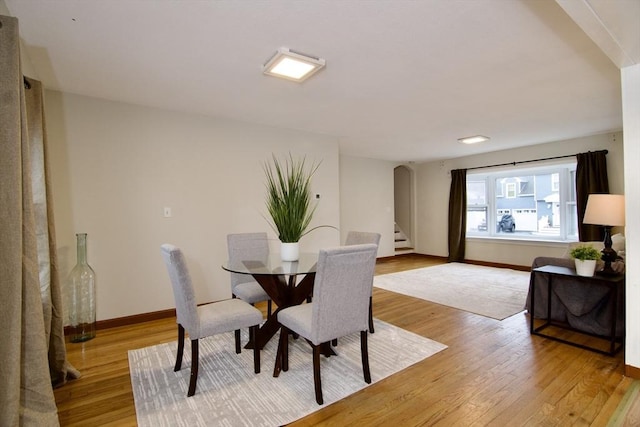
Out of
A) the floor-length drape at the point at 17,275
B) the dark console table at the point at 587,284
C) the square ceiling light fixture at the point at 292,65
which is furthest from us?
the dark console table at the point at 587,284

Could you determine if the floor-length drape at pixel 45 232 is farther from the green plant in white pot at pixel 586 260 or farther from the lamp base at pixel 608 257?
the lamp base at pixel 608 257

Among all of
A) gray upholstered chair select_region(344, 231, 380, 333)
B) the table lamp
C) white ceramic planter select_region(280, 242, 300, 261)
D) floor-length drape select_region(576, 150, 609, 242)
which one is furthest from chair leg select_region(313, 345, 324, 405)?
floor-length drape select_region(576, 150, 609, 242)

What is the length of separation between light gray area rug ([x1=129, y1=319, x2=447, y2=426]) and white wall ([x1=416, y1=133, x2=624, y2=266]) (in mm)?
4232

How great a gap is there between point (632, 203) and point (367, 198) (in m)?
4.86

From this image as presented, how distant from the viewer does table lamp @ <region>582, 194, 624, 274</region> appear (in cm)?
245

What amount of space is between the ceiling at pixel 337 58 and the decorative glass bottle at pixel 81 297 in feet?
5.20

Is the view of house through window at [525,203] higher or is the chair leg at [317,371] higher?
the view of house through window at [525,203]

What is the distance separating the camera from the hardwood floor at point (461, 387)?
5.70 feet

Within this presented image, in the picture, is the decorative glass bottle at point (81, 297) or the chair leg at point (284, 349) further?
the decorative glass bottle at point (81, 297)

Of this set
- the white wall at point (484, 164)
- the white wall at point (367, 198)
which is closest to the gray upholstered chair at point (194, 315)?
the white wall at point (367, 198)

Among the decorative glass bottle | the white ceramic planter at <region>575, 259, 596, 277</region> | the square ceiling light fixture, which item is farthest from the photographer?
the decorative glass bottle

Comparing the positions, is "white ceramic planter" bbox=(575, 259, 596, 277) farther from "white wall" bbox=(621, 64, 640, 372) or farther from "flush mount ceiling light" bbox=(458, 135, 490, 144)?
"flush mount ceiling light" bbox=(458, 135, 490, 144)

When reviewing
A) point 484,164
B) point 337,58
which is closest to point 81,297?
point 337,58

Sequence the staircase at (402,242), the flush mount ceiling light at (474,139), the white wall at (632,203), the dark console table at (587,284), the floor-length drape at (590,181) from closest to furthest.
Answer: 1. the white wall at (632,203)
2. the dark console table at (587,284)
3. the floor-length drape at (590,181)
4. the flush mount ceiling light at (474,139)
5. the staircase at (402,242)
